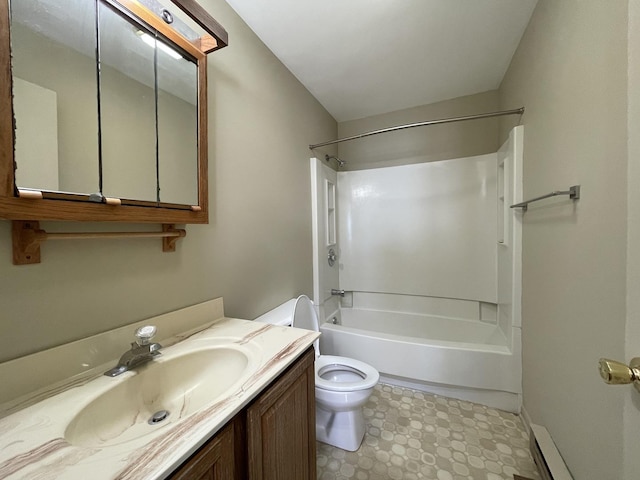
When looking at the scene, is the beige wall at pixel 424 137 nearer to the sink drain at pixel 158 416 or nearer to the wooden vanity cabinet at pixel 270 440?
the wooden vanity cabinet at pixel 270 440

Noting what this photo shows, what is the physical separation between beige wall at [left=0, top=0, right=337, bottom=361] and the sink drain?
0.34 meters

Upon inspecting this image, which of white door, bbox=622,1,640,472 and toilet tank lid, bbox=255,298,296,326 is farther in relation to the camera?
toilet tank lid, bbox=255,298,296,326

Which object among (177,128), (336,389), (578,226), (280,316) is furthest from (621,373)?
(177,128)

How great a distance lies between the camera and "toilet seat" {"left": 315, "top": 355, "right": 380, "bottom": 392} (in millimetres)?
1342

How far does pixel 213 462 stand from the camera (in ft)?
1.83

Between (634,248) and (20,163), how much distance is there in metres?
1.42

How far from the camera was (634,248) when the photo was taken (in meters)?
0.48

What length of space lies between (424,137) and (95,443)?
9.72 ft

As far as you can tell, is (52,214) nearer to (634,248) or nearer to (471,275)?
(634,248)

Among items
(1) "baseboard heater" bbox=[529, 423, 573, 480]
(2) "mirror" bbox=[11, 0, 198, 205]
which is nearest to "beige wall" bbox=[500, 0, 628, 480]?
(1) "baseboard heater" bbox=[529, 423, 573, 480]

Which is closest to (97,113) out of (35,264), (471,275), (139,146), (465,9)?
(139,146)

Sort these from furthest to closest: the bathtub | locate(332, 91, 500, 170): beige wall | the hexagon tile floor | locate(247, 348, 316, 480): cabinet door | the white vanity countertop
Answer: locate(332, 91, 500, 170): beige wall < the bathtub < the hexagon tile floor < locate(247, 348, 316, 480): cabinet door < the white vanity countertop

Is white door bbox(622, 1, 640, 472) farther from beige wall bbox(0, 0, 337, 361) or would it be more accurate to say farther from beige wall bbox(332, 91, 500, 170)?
beige wall bbox(332, 91, 500, 170)

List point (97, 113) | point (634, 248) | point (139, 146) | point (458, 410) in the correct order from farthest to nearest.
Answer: point (458, 410) < point (139, 146) < point (97, 113) < point (634, 248)
